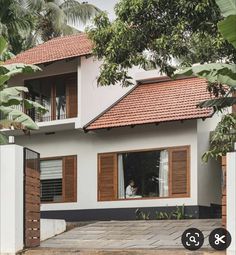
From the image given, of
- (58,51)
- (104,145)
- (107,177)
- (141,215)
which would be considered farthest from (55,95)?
(141,215)

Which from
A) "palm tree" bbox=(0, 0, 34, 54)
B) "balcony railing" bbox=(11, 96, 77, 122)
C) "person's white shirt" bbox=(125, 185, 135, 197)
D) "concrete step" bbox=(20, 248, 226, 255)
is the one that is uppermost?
"palm tree" bbox=(0, 0, 34, 54)

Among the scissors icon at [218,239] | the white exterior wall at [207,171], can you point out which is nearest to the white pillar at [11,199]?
the scissors icon at [218,239]

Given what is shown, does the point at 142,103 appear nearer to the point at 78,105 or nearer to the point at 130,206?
the point at 78,105

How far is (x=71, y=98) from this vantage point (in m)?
22.7

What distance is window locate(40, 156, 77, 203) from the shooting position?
22.2 m

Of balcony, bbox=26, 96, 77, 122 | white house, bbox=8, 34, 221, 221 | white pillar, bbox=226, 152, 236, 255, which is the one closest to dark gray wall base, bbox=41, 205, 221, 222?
white house, bbox=8, 34, 221, 221

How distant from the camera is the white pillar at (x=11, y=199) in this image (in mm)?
14648

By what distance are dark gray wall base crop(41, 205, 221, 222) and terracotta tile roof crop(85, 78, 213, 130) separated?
263cm

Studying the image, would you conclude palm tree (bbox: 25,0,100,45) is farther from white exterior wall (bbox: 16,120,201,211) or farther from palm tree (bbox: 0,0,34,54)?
white exterior wall (bbox: 16,120,201,211)

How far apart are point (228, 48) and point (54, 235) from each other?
6.81 m

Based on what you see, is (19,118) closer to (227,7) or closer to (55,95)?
(227,7)

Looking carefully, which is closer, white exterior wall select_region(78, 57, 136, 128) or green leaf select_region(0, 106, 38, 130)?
green leaf select_region(0, 106, 38, 130)

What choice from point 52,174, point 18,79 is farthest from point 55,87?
point 52,174

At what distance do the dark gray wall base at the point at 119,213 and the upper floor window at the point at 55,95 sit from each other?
3175 mm
